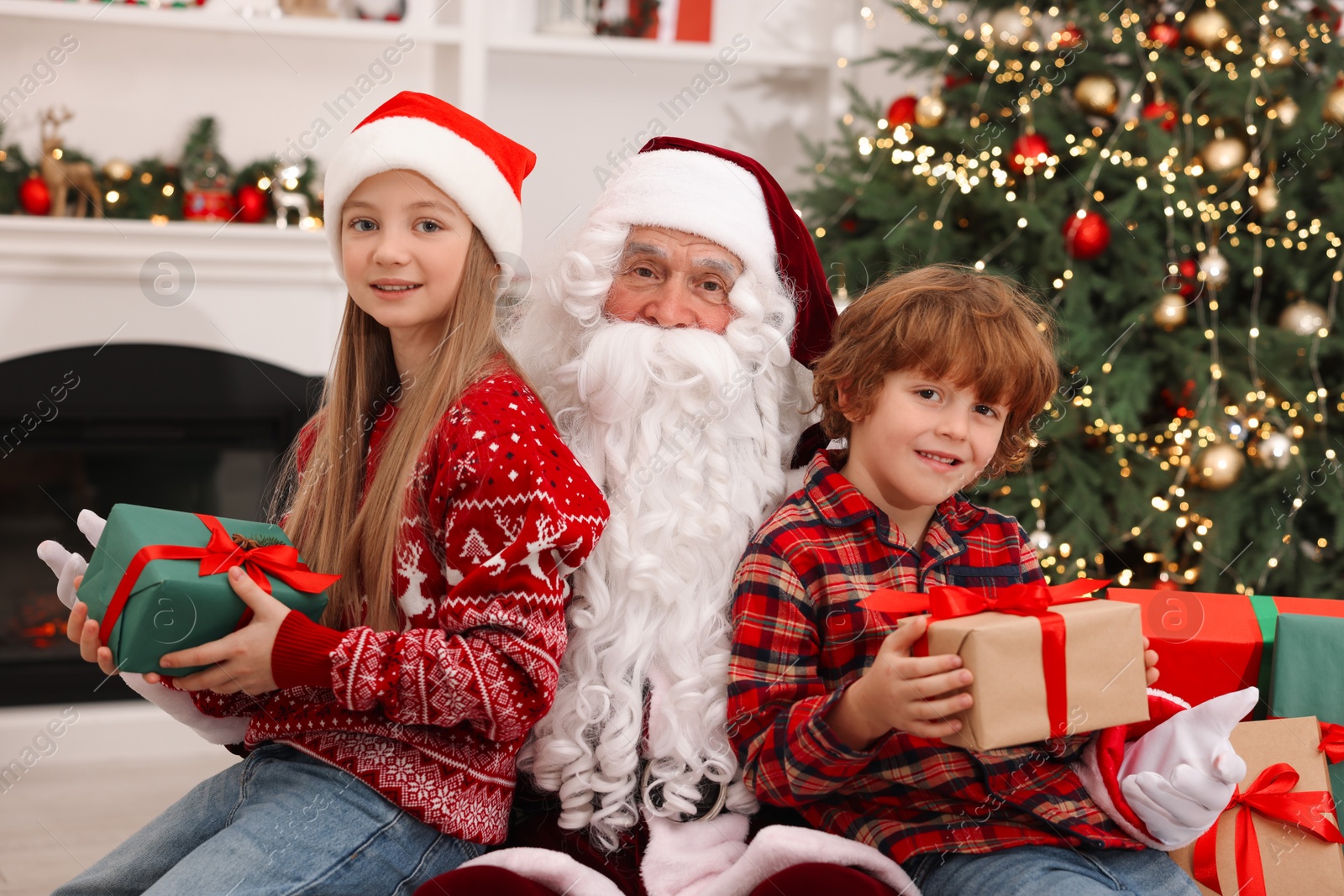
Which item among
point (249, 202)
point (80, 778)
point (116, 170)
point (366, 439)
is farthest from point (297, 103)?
point (366, 439)

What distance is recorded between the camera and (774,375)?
1.53m

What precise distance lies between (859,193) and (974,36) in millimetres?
512

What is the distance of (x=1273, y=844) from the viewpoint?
131cm

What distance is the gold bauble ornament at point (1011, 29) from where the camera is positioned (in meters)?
2.71

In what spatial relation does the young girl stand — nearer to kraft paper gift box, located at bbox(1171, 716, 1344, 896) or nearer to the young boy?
the young boy

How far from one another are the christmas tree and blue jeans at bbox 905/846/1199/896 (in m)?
1.42

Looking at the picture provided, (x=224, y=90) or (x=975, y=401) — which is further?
(x=224, y=90)

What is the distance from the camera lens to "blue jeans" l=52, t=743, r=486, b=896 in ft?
3.65

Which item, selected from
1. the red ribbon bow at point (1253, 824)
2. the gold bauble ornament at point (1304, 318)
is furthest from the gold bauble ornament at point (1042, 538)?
the red ribbon bow at point (1253, 824)

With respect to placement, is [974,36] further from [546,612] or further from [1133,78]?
[546,612]

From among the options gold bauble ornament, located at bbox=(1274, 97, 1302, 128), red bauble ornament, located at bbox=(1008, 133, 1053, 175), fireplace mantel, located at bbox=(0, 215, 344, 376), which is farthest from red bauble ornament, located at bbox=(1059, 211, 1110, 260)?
fireplace mantel, located at bbox=(0, 215, 344, 376)

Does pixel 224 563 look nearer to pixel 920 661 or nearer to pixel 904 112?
pixel 920 661

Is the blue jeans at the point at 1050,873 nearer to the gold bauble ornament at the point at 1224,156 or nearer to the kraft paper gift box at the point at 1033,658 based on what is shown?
the kraft paper gift box at the point at 1033,658

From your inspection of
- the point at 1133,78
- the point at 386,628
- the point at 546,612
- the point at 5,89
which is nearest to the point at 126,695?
the point at 5,89
